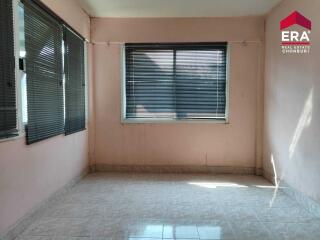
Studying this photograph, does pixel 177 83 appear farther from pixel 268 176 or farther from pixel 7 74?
pixel 7 74

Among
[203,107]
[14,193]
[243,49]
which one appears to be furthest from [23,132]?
[243,49]

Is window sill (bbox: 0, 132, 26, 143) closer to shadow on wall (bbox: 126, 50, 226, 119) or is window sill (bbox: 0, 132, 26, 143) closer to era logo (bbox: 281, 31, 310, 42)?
shadow on wall (bbox: 126, 50, 226, 119)

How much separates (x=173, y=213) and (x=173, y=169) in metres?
1.76

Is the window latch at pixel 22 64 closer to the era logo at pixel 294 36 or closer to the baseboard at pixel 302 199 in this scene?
the era logo at pixel 294 36

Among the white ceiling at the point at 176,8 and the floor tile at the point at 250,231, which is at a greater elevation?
the white ceiling at the point at 176,8

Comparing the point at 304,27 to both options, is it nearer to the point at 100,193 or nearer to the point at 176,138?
the point at 176,138

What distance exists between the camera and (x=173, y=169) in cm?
468

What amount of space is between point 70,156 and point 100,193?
2.18ft

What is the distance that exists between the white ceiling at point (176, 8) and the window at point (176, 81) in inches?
19.7

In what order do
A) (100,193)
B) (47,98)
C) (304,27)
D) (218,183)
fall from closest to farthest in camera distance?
(47,98), (304,27), (100,193), (218,183)

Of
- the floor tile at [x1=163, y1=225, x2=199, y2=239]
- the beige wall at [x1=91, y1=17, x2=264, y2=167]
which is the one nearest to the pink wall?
the beige wall at [x1=91, y1=17, x2=264, y2=167]

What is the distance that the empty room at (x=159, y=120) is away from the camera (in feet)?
8.27

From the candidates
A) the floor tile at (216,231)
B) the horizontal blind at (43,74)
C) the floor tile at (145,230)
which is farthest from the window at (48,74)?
the floor tile at (216,231)

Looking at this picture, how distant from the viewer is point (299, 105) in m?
3.25
